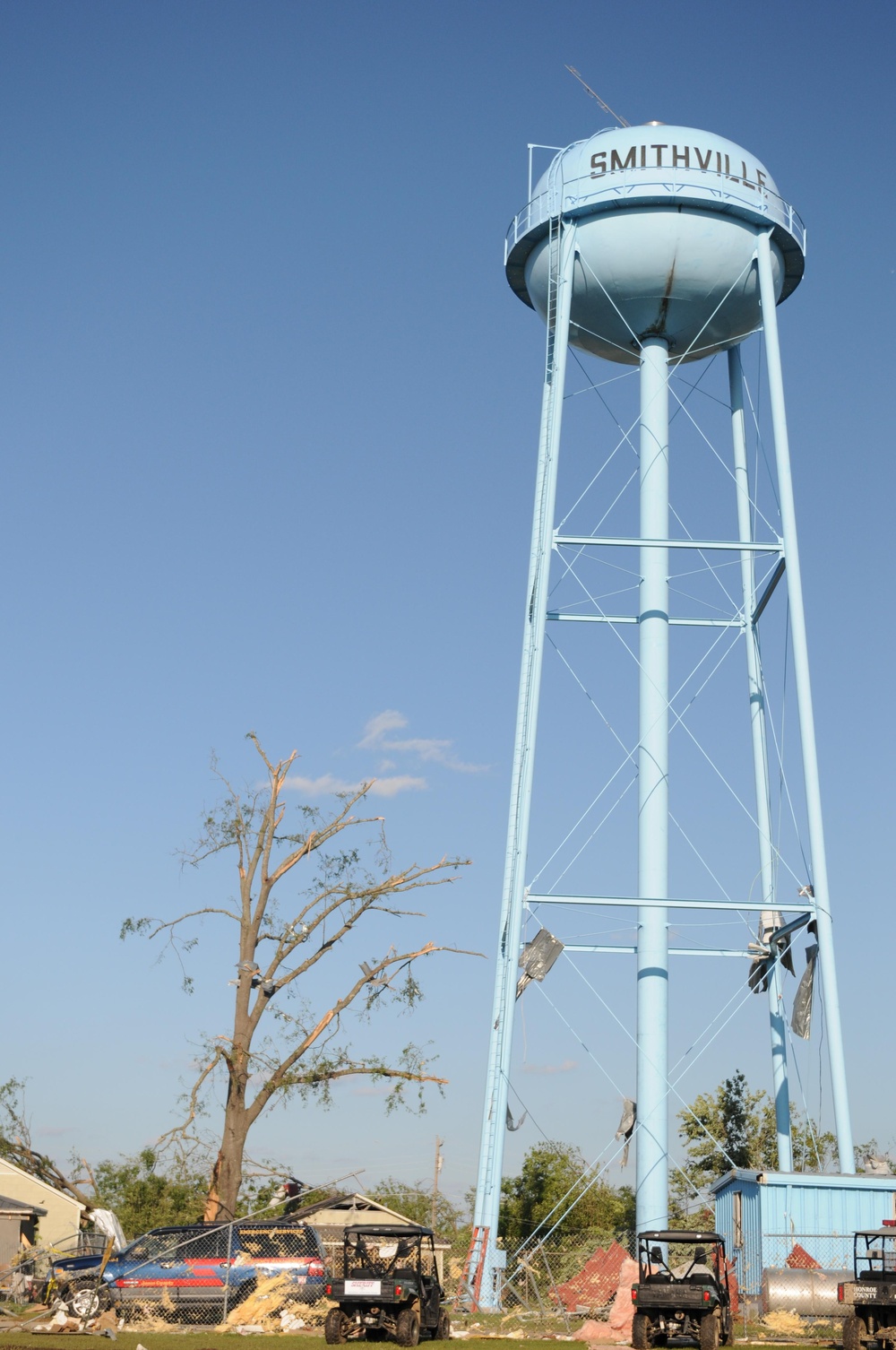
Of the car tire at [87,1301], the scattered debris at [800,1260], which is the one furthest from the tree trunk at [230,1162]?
the scattered debris at [800,1260]

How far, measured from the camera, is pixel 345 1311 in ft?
47.6

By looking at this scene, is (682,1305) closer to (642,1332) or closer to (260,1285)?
(642,1332)

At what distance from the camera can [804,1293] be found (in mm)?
16906

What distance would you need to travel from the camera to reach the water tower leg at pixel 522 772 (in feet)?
62.6

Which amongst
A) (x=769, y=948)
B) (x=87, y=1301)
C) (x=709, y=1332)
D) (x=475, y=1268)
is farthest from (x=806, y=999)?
(x=87, y=1301)

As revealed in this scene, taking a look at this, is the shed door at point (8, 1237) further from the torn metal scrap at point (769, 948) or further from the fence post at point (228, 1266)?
the torn metal scrap at point (769, 948)

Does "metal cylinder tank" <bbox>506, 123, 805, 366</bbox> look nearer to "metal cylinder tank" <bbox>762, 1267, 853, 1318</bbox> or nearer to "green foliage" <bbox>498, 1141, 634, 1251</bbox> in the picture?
"metal cylinder tank" <bbox>762, 1267, 853, 1318</bbox>

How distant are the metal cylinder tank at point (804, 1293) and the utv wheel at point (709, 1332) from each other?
129 inches

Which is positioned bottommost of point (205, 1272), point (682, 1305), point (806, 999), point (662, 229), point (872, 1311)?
point (682, 1305)

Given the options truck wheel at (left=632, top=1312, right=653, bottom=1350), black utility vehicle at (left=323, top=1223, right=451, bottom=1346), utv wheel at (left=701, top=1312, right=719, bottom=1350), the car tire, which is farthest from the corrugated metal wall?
the car tire

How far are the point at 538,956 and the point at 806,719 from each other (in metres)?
4.54

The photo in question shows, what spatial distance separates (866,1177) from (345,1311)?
7.40 meters

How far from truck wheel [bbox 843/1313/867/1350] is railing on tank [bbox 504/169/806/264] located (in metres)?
14.2

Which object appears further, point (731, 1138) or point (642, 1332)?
point (731, 1138)
